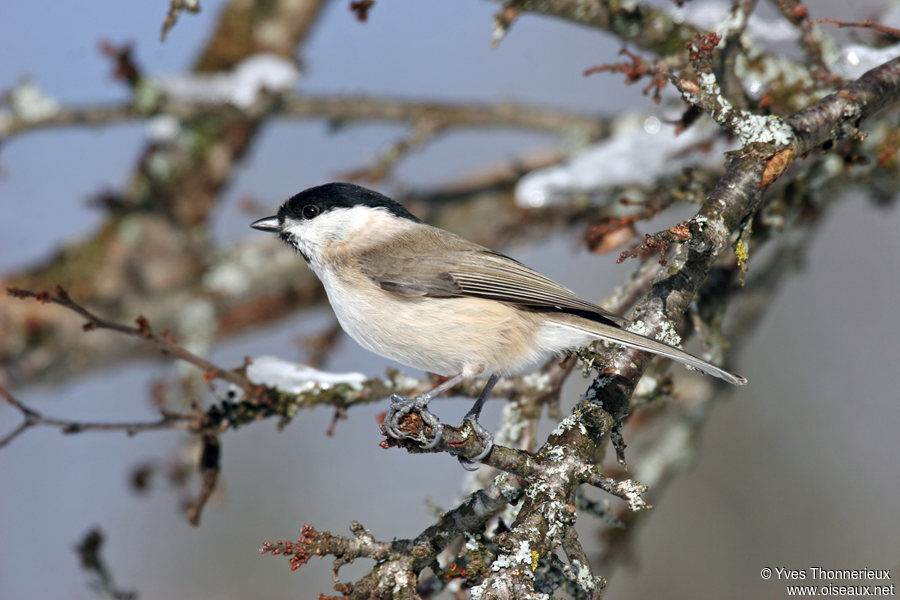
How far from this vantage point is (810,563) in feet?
18.7

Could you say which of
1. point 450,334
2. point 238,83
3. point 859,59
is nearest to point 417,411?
point 450,334

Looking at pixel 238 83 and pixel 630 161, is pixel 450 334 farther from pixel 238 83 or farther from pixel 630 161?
pixel 238 83

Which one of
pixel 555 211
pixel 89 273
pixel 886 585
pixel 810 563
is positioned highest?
pixel 555 211

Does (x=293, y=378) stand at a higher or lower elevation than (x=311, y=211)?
lower

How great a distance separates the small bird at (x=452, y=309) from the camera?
267cm

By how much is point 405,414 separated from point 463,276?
82cm

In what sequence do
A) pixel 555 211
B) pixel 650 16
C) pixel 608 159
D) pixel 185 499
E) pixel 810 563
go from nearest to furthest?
1. pixel 650 16
2. pixel 608 159
3. pixel 185 499
4. pixel 555 211
5. pixel 810 563

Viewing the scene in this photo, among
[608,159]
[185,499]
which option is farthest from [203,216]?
[608,159]

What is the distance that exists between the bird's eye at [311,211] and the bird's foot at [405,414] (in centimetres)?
114

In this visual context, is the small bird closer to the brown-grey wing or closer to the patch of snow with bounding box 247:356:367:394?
the brown-grey wing

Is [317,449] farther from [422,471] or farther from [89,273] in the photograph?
[89,273]

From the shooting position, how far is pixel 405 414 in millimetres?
2193

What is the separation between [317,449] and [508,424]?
5.23m

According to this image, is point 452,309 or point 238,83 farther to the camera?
point 238,83
